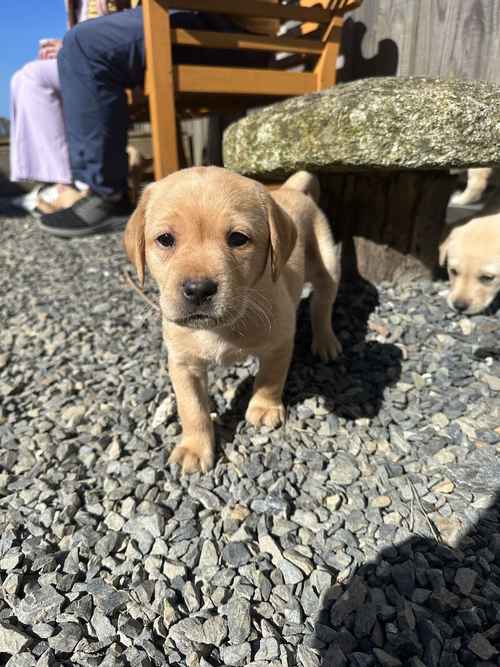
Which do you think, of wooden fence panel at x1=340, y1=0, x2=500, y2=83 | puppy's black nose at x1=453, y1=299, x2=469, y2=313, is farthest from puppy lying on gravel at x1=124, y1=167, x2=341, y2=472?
wooden fence panel at x1=340, y1=0, x2=500, y2=83

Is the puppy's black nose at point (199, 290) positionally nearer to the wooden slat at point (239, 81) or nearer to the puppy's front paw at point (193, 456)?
the puppy's front paw at point (193, 456)

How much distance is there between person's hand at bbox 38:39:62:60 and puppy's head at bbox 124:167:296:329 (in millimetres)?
5372

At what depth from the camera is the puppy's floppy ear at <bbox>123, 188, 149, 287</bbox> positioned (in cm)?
213

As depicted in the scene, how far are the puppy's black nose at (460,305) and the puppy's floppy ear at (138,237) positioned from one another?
221cm

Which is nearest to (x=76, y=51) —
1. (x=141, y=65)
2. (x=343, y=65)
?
(x=141, y=65)

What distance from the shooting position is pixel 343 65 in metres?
5.38

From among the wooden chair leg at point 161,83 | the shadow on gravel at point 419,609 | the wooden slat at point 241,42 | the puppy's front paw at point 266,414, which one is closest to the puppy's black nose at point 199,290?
the puppy's front paw at point 266,414

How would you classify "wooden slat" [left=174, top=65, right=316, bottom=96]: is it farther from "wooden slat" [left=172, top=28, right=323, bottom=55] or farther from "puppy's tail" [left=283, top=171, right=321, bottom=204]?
"puppy's tail" [left=283, top=171, right=321, bottom=204]

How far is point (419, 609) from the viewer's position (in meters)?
1.62

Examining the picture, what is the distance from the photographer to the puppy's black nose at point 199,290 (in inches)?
70.6

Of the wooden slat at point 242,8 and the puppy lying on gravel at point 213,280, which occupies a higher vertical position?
the wooden slat at point 242,8

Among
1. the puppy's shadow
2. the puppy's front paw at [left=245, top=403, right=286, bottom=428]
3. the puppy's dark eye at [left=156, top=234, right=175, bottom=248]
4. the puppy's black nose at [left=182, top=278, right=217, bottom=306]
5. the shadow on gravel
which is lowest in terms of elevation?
the puppy's shadow

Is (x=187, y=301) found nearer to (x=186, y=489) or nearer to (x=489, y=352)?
(x=186, y=489)

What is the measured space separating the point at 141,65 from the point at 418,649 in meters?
4.92
